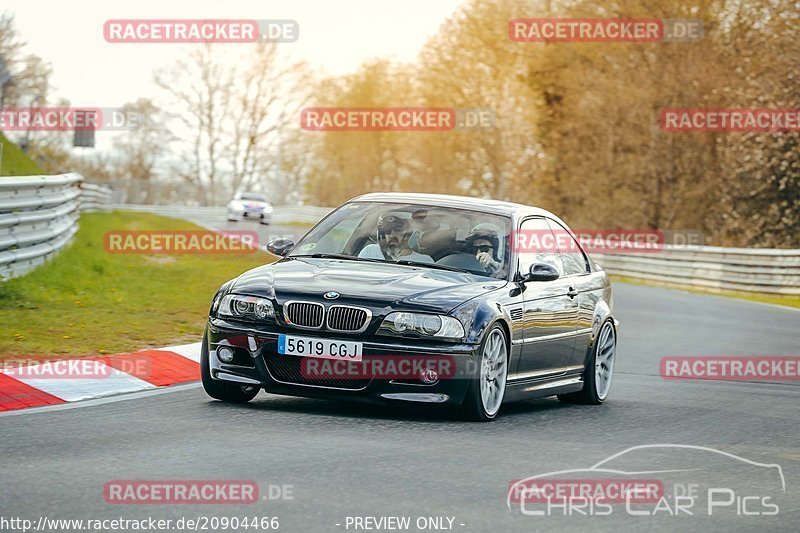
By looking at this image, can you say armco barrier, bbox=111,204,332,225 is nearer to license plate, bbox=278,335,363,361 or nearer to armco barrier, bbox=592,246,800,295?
armco barrier, bbox=592,246,800,295

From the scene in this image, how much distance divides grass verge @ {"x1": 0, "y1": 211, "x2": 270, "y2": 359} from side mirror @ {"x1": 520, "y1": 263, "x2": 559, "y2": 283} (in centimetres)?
380

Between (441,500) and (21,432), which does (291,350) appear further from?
(441,500)

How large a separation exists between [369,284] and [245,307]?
79 centimetres

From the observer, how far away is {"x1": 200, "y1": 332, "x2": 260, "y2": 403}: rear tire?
8961mm

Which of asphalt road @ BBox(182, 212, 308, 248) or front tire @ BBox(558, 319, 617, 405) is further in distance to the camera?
asphalt road @ BBox(182, 212, 308, 248)

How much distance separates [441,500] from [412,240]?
3.86 m

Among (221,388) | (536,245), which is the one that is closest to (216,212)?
(536,245)

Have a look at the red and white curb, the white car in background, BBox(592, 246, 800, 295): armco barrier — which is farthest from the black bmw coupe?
the white car in background

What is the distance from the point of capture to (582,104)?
47.9 m

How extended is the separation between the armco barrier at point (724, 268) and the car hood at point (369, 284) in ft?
72.7

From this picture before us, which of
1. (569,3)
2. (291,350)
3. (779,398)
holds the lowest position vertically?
(779,398)

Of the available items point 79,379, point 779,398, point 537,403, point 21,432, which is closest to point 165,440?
point 21,432

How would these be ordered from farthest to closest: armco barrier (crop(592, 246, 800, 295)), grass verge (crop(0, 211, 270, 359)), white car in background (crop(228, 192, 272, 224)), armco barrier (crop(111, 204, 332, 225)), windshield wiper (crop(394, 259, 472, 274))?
1. armco barrier (crop(111, 204, 332, 225))
2. white car in background (crop(228, 192, 272, 224))
3. armco barrier (crop(592, 246, 800, 295))
4. grass verge (crop(0, 211, 270, 359))
5. windshield wiper (crop(394, 259, 472, 274))

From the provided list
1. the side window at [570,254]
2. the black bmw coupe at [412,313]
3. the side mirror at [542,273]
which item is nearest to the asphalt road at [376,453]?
the black bmw coupe at [412,313]
